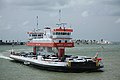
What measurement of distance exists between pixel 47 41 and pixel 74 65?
13264 mm

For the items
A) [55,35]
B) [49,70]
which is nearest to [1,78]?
[49,70]

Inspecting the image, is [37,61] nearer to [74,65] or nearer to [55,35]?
[55,35]

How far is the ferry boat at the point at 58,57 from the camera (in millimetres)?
50906

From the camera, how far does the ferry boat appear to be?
167 ft

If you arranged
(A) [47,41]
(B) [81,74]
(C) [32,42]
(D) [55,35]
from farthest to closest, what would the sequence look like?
(C) [32,42] → (A) [47,41] → (D) [55,35] → (B) [81,74]

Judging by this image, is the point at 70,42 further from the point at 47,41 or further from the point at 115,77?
the point at 115,77

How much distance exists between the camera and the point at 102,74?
4984cm

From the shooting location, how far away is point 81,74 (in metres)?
49.7

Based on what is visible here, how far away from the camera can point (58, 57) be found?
58188mm

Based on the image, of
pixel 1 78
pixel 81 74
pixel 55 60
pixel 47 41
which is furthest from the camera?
pixel 47 41

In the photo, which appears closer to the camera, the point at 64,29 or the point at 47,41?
the point at 64,29

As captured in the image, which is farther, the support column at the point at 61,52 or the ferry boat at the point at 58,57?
the support column at the point at 61,52

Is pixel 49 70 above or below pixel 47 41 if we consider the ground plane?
below

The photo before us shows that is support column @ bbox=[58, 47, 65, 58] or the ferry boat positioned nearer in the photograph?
the ferry boat
